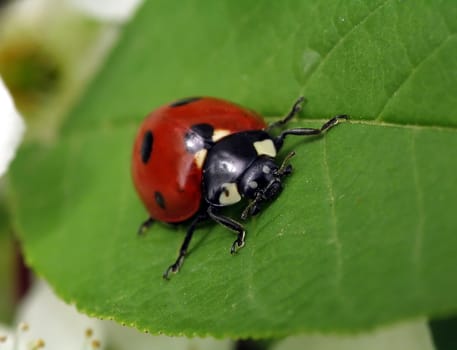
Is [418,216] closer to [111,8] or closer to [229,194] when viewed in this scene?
[229,194]

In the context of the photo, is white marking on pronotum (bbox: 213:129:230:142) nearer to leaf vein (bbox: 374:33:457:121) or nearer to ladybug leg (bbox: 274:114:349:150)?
ladybug leg (bbox: 274:114:349:150)

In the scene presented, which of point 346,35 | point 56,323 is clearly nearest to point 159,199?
point 346,35

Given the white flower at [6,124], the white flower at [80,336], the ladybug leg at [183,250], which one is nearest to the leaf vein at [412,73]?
the ladybug leg at [183,250]

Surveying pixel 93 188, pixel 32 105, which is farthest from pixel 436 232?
pixel 32 105

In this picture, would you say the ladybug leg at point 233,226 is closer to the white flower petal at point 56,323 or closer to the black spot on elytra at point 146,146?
the black spot on elytra at point 146,146

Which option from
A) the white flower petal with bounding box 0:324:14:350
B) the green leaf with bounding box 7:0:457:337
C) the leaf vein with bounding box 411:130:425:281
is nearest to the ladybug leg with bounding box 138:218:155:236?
the green leaf with bounding box 7:0:457:337
